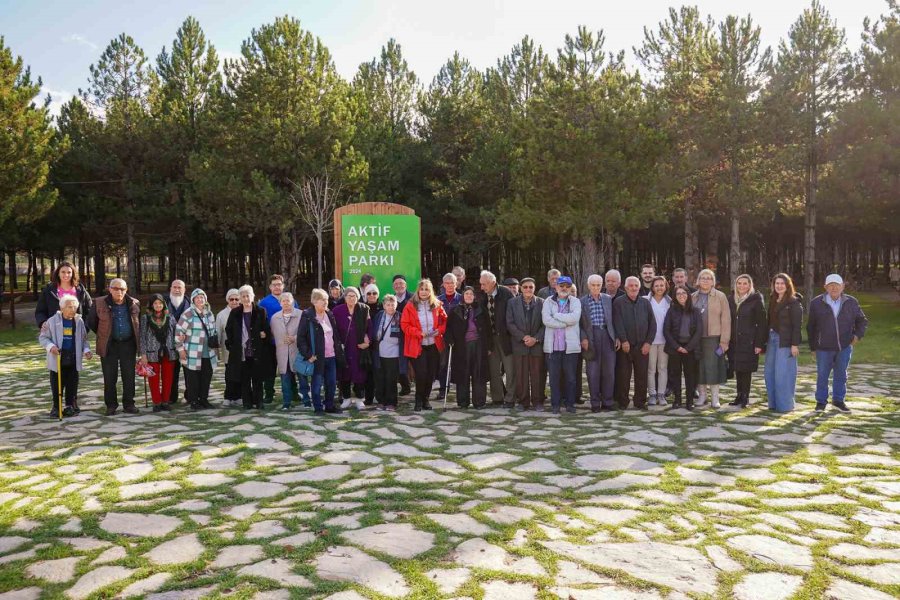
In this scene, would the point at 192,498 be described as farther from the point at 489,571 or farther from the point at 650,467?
the point at 650,467

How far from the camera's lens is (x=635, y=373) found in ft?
29.5

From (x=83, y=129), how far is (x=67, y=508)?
29737mm

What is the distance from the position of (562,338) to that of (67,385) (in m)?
6.21

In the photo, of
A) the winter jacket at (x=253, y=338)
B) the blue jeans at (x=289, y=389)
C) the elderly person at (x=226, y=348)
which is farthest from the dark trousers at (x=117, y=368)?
the blue jeans at (x=289, y=389)

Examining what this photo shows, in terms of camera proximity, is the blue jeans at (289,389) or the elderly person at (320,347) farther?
the blue jeans at (289,389)

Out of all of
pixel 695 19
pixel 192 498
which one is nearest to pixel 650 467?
pixel 192 498

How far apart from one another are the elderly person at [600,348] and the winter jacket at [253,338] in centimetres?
416

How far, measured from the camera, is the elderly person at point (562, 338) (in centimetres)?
862

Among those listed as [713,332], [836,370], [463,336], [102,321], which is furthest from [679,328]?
[102,321]

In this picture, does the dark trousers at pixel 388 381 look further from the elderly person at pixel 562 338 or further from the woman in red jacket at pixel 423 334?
the elderly person at pixel 562 338

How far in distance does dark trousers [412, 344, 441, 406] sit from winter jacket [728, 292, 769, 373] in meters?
3.86

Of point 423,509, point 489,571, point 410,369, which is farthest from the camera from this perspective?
point 410,369

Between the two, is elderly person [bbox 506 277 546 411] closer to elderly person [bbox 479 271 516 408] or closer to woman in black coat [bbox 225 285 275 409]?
elderly person [bbox 479 271 516 408]

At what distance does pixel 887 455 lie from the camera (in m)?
6.44
